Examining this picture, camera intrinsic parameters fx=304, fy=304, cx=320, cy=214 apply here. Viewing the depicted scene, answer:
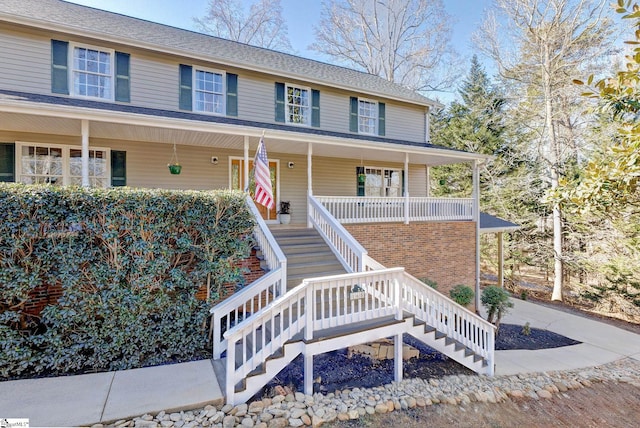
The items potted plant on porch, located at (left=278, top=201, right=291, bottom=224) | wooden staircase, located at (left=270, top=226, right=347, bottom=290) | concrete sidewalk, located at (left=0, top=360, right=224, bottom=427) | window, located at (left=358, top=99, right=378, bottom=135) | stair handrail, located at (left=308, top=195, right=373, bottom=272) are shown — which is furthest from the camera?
window, located at (left=358, top=99, right=378, bottom=135)

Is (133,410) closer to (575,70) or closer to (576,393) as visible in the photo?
(576,393)

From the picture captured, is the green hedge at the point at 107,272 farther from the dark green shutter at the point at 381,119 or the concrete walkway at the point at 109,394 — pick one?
the dark green shutter at the point at 381,119

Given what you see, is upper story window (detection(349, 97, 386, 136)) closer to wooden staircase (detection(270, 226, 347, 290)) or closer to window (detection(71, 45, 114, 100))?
wooden staircase (detection(270, 226, 347, 290))

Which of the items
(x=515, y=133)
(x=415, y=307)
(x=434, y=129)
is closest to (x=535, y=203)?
(x=515, y=133)

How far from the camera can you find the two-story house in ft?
24.5

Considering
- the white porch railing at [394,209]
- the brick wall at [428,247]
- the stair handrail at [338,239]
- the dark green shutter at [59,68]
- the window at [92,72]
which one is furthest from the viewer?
the brick wall at [428,247]

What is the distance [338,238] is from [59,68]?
8.35 m

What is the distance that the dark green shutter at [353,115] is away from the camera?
12.1 metres

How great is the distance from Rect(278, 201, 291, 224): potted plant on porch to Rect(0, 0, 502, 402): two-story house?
1.18 ft

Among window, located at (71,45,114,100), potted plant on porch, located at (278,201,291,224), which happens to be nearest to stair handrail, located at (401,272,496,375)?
potted plant on porch, located at (278,201,291,224)

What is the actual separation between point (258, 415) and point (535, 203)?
62.2 ft

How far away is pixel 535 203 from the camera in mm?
17234

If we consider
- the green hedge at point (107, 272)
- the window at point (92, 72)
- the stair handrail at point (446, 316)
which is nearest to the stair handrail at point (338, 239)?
the stair handrail at point (446, 316)

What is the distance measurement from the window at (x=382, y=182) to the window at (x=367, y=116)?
5.23 ft
